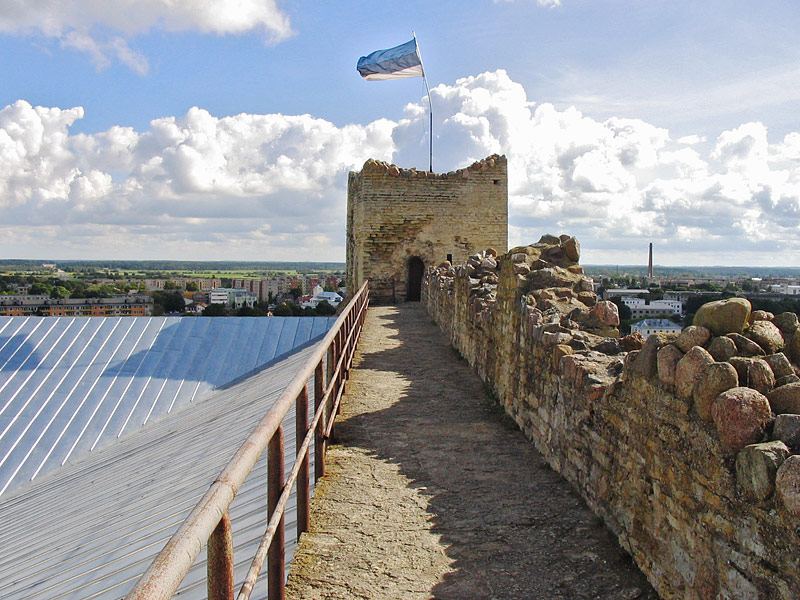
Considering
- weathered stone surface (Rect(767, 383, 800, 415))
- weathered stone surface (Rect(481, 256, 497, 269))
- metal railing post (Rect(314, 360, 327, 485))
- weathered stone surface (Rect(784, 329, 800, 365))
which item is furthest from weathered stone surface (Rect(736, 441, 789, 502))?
weathered stone surface (Rect(481, 256, 497, 269))

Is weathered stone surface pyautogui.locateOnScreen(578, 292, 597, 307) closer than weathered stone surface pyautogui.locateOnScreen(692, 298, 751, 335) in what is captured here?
Result: No

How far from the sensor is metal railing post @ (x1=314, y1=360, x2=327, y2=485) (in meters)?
4.13

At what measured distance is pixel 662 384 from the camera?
3205 millimetres

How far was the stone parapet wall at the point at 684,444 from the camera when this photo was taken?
2.35 metres

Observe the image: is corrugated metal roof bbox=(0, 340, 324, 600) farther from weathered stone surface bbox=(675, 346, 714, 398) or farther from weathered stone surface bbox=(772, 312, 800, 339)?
weathered stone surface bbox=(772, 312, 800, 339)

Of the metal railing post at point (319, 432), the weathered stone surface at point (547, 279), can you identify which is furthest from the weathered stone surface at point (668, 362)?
the weathered stone surface at point (547, 279)

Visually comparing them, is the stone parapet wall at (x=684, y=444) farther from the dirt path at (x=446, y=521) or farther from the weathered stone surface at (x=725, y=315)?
the dirt path at (x=446, y=521)

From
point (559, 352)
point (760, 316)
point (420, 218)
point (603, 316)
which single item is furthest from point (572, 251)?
point (420, 218)

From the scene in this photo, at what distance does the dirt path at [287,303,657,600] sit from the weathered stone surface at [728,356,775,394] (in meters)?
1.15

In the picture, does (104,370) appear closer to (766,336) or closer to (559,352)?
(559,352)

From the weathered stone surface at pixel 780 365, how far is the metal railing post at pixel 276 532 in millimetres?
2150

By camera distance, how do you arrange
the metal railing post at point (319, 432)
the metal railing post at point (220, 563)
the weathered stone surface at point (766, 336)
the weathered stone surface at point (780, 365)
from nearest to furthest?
the metal railing post at point (220, 563), the weathered stone surface at point (780, 365), the weathered stone surface at point (766, 336), the metal railing post at point (319, 432)

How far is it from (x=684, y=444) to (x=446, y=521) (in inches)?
61.2

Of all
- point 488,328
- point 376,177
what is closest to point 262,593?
point 488,328
